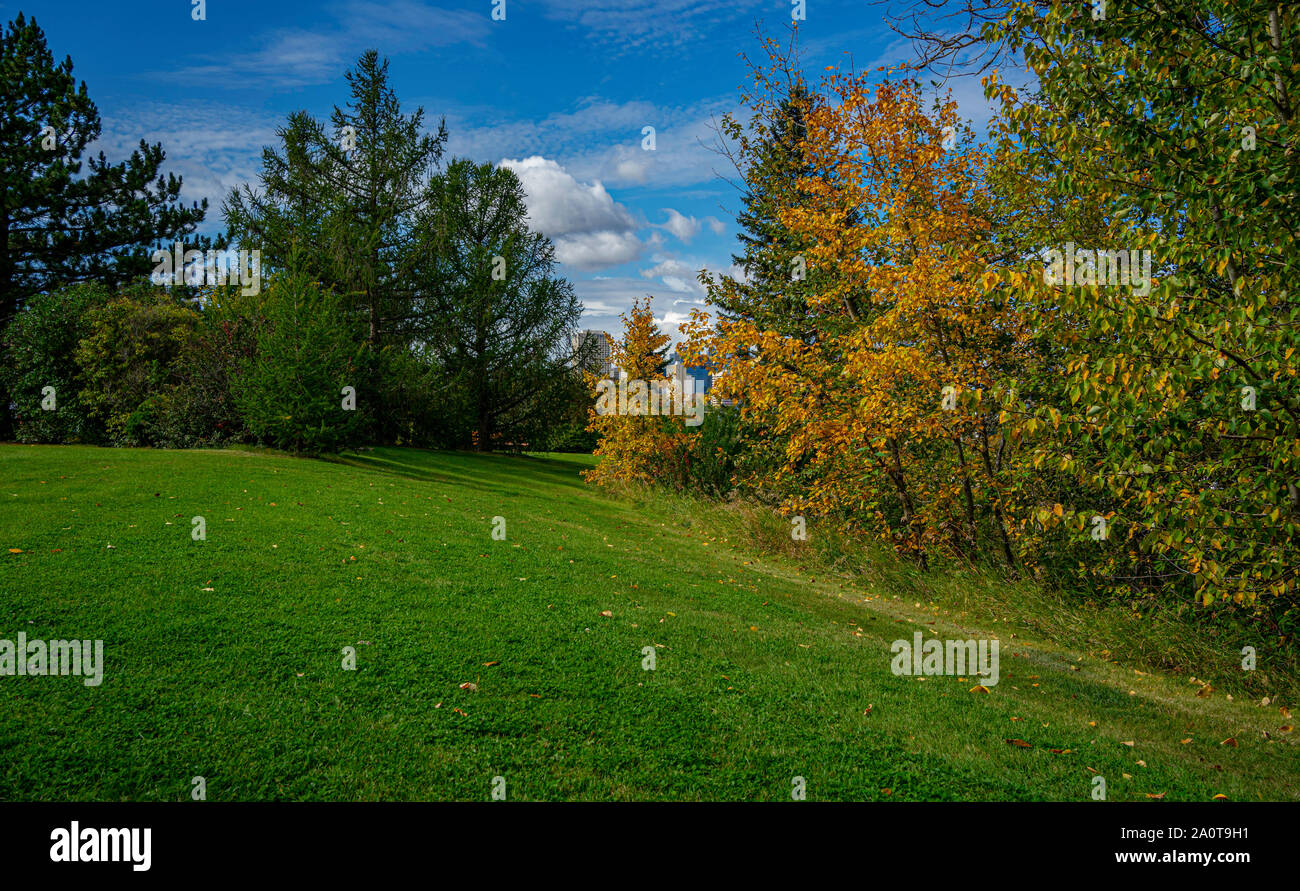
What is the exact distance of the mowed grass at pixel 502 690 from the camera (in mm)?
3512

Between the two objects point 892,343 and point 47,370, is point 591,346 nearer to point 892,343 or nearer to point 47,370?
point 47,370

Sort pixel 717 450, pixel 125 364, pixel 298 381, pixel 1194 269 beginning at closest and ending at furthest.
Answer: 1. pixel 1194 269
2. pixel 298 381
3. pixel 717 450
4. pixel 125 364

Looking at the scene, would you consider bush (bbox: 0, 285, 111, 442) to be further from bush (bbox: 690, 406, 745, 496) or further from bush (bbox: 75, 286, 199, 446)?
bush (bbox: 690, 406, 745, 496)

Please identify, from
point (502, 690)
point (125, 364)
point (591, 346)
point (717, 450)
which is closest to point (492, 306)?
point (591, 346)

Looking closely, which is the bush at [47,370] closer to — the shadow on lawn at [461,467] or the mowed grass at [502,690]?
the shadow on lawn at [461,467]

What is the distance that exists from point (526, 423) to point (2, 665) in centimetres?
2796

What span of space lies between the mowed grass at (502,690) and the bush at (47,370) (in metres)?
13.8

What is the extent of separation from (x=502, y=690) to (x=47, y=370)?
2214 cm

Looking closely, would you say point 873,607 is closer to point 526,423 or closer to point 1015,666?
point 1015,666

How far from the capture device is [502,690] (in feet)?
14.7
